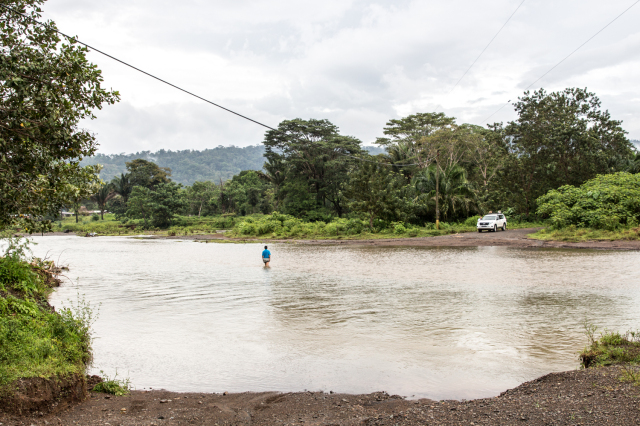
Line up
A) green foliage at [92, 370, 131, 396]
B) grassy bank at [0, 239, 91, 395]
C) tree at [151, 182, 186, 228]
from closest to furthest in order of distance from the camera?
1. grassy bank at [0, 239, 91, 395]
2. green foliage at [92, 370, 131, 396]
3. tree at [151, 182, 186, 228]

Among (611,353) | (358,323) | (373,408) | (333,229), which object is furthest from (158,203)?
(611,353)

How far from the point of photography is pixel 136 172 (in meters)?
81.2

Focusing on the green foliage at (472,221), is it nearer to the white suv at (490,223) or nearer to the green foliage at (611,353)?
the white suv at (490,223)

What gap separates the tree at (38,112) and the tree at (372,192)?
33.1m

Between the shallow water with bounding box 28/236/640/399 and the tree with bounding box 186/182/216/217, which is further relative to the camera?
the tree with bounding box 186/182/216/217

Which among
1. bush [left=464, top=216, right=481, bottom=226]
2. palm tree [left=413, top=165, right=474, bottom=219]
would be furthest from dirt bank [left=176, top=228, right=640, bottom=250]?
palm tree [left=413, top=165, right=474, bottom=219]

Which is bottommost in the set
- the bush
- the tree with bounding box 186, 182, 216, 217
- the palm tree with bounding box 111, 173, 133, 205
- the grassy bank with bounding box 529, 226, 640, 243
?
the grassy bank with bounding box 529, 226, 640, 243

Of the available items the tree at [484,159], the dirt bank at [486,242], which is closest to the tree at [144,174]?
the dirt bank at [486,242]

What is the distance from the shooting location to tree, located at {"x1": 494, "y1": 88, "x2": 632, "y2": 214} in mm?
38250

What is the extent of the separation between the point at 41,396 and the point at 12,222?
3878 millimetres

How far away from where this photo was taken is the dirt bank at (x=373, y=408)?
457cm

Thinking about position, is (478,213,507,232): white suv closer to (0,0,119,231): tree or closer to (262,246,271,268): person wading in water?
(262,246,271,268): person wading in water

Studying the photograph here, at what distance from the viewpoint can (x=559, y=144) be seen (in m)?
38.7

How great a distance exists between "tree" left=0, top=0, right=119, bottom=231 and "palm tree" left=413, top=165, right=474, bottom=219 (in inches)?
1494
